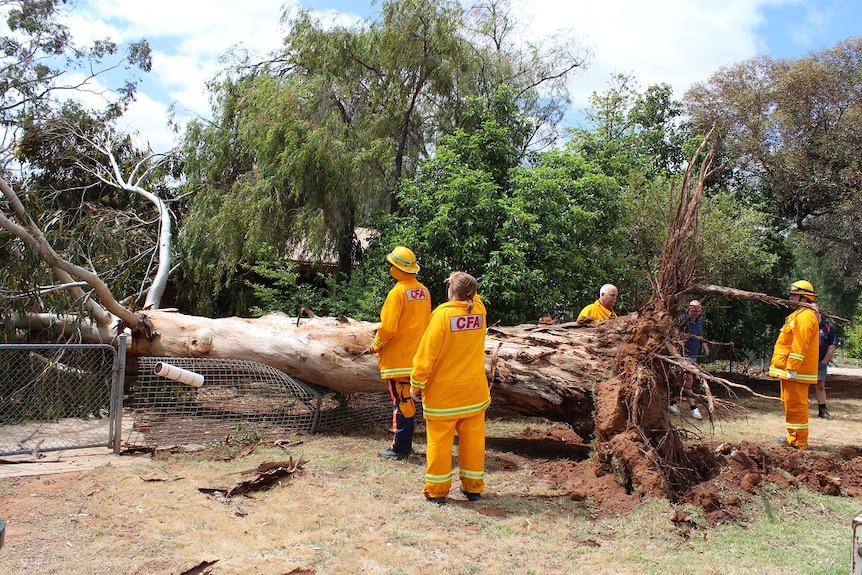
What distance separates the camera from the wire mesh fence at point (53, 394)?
6.97 metres

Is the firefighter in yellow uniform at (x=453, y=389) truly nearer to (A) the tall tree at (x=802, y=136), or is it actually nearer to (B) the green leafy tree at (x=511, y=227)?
(B) the green leafy tree at (x=511, y=227)

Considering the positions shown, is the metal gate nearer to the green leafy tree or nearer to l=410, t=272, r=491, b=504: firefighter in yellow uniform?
l=410, t=272, r=491, b=504: firefighter in yellow uniform

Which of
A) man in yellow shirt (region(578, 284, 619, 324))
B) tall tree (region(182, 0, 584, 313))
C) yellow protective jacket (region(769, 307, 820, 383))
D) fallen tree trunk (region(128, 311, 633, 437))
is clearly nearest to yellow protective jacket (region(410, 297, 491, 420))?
fallen tree trunk (region(128, 311, 633, 437))

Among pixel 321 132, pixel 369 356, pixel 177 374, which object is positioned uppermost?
pixel 321 132

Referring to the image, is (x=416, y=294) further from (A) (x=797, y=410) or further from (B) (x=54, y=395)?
(B) (x=54, y=395)

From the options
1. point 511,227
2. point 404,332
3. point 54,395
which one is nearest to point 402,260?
point 404,332

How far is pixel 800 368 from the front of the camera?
22.5 ft

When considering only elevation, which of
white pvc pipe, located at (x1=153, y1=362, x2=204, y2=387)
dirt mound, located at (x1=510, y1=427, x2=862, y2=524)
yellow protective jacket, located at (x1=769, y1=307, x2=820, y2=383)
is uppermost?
yellow protective jacket, located at (x1=769, y1=307, x2=820, y2=383)

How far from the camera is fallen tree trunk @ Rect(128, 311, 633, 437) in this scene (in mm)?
6500

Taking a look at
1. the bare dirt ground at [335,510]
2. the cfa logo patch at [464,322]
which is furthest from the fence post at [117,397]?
the cfa logo patch at [464,322]

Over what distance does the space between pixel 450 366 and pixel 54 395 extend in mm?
4845

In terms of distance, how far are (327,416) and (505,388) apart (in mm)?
2033

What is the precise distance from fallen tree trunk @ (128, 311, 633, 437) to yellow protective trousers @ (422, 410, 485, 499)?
1.61 meters

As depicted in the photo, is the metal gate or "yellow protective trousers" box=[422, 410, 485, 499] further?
the metal gate
